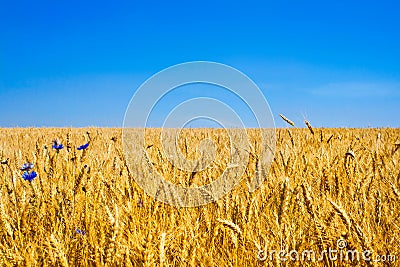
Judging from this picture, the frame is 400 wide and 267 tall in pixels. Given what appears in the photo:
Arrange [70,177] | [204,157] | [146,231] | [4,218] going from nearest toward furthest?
[4,218] → [146,231] → [70,177] → [204,157]

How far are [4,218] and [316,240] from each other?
1.08 m

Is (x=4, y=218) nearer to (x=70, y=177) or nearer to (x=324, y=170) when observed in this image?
(x=70, y=177)

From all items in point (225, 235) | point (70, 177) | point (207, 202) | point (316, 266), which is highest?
point (70, 177)

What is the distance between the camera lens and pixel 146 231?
1.65 metres

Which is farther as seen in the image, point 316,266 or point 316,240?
point 316,240

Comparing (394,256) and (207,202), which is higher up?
(207,202)

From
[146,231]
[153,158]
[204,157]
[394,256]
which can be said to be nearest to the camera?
[394,256]

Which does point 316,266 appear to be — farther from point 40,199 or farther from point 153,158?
point 153,158

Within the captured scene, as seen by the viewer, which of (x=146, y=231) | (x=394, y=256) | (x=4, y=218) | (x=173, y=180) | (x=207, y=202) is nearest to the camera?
(x=4, y=218)

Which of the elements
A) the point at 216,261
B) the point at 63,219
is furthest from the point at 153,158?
the point at 216,261

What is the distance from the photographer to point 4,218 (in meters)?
1.26

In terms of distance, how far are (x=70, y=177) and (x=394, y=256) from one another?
5.56 ft

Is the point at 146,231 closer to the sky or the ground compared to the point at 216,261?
closer to the sky

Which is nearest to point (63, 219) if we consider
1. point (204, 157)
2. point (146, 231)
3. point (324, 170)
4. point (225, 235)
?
point (146, 231)
